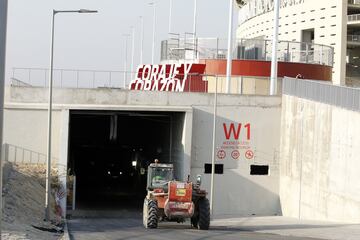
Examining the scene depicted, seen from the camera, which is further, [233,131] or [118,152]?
[118,152]

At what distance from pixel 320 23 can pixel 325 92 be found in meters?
56.7

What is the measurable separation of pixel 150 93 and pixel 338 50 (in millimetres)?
48686

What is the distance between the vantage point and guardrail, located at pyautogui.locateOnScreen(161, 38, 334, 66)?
184 ft

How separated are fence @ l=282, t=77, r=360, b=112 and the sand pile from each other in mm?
14871

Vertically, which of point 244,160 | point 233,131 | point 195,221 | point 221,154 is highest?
point 233,131

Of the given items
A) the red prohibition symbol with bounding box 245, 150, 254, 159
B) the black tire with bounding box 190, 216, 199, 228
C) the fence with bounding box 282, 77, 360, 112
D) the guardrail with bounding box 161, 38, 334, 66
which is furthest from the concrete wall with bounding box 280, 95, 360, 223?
the guardrail with bounding box 161, 38, 334, 66

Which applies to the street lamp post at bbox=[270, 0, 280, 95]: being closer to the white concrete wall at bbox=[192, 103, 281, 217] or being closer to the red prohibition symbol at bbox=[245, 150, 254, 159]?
the white concrete wall at bbox=[192, 103, 281, 217]

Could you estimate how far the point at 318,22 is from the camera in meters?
91.7

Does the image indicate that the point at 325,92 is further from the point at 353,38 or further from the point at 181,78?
the point at 353,38

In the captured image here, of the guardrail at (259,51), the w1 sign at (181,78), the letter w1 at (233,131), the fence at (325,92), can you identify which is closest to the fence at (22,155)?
the w1 sign at (181,78)

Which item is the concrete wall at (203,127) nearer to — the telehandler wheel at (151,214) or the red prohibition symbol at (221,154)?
the red prohibition symbol at (221,154)

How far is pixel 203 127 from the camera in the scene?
45.9 meters

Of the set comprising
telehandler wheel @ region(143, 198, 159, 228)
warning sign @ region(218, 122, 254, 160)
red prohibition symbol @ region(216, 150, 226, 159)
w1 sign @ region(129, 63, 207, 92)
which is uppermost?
w1 sign @ region(129, 63, 207, 92)

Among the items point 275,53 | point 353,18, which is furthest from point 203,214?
point 353,18
